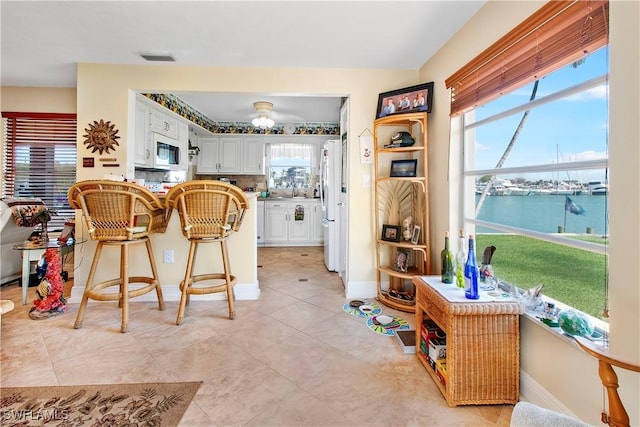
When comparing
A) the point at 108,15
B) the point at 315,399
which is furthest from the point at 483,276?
the point at 108,15

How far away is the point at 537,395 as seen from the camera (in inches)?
57.7

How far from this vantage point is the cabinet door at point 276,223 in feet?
18.5

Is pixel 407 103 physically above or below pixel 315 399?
above

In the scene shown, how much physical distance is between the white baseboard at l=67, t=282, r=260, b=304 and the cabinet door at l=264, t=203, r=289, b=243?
2631 millimetres

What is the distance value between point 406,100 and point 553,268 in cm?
183

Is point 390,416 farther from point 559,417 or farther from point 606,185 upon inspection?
point 606,185

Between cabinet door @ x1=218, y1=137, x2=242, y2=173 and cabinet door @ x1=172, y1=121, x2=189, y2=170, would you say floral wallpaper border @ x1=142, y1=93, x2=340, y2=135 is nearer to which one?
cabinet door @ x1=218, y1=137, x2=242, y2=173

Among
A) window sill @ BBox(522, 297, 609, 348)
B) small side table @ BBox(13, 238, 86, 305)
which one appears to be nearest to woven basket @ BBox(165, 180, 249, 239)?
small side table @ BBox(13, 238, 86, 305)

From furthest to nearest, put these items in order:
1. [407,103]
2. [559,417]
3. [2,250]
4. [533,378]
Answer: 1. [2,250]
2. [407,103]
3. [533,378]
4. [559,417]

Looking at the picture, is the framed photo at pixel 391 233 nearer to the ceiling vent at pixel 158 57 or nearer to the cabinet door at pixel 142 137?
the ceiling vent at pixel 158 57

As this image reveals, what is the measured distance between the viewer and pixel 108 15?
6.89 feet

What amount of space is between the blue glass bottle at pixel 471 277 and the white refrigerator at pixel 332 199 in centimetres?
224

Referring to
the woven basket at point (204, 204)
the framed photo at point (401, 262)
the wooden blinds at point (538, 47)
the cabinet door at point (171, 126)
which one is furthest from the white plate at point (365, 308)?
the cabinet door at point (171, 126)

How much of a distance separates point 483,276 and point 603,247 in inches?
27.8
